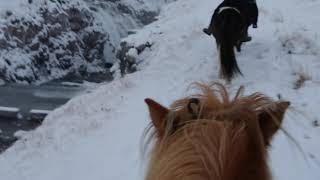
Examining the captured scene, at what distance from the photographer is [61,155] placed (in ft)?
25.9

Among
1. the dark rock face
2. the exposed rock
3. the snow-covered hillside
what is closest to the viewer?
the snow-covered hillside

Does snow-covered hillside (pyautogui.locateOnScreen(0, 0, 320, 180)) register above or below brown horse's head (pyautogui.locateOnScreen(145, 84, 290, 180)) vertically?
below

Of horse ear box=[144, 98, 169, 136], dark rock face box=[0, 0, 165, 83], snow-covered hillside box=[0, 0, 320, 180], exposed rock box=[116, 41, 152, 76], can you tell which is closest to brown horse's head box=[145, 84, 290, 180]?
horse ear box=[144, 98, 169, 136]

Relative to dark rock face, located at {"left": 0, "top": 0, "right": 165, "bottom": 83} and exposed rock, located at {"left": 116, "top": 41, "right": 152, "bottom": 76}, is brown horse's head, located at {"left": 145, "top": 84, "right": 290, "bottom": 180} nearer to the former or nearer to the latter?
exposed rock, located at {"left": 116, "top": 41, "right": 152, "bottom": 76}

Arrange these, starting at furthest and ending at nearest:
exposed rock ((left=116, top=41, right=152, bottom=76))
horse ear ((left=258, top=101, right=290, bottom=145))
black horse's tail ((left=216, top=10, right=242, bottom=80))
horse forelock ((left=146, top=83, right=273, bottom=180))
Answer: exposed rock ((left=116, top=41, right=152, bottom=76)) < black horse's tail ((left=216, top=10, right=242, bottom=80)) < horse ear ((left=258, top=101, right=290, bottom=145)) < horse forelock ((left=146, top=83, right=273, bottom=180))

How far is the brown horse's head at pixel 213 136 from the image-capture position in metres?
1.64

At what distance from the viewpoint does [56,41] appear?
22.9m

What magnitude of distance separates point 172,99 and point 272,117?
6.04 meters

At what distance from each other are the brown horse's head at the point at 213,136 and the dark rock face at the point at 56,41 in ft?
59.8

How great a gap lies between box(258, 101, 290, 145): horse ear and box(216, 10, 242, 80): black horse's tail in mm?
5335

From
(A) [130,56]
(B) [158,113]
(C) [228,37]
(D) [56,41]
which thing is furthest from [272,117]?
(D) [56,41]

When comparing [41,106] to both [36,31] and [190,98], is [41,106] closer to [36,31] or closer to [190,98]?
[36,31]

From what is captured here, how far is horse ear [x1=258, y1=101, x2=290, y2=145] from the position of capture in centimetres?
181

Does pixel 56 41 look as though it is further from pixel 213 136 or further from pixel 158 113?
pixel 213 136
